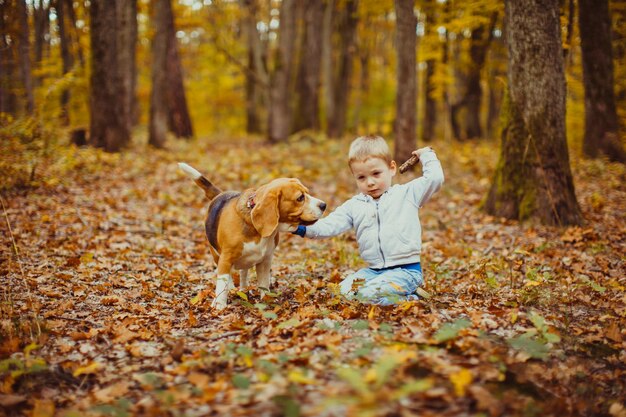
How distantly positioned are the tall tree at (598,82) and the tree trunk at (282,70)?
8.86m

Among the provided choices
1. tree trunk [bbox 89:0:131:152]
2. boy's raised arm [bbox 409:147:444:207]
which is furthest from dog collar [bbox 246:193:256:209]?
tree trunk [bbox 89:0:131:152]

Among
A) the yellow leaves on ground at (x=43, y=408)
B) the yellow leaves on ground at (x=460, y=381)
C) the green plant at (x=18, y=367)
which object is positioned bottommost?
the yellow leaves on ground at (x=43, y=408)

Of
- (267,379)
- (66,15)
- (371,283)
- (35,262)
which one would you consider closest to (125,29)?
(66,15)

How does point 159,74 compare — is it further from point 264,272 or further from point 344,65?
point 264,272

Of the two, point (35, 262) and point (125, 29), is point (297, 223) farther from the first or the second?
point (125, 29)

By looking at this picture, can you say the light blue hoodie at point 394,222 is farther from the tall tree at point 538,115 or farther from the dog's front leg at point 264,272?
the tall tree at point 538,115

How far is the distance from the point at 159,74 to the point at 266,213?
12406mm

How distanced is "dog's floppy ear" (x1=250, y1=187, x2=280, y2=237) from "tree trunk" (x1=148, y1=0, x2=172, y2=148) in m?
11.9

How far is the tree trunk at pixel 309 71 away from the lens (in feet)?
59.2

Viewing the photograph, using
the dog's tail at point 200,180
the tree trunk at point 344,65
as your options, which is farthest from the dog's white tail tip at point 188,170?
the tree trunk at point 344,65

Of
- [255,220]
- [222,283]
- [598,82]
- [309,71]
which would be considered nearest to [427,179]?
[255,220]

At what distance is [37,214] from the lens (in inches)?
320

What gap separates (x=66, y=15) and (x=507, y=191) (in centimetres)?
1988

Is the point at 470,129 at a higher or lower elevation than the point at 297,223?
higher
